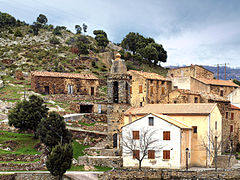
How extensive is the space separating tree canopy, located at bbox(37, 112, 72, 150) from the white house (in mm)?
8304

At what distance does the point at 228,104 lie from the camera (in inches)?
2015

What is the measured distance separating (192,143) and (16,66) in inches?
2392

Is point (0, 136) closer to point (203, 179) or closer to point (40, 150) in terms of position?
point (40, 150)

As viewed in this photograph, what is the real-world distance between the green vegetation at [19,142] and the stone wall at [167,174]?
12285mm

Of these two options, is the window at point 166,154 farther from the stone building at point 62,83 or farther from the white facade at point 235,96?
the stone building at point 62,83

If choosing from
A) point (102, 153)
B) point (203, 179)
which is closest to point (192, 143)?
point (203, 179)

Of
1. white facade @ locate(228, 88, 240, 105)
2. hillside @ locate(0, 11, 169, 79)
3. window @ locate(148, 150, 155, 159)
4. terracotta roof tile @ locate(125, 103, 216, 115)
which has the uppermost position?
hillside @ locate(0, 11, 169, 79)

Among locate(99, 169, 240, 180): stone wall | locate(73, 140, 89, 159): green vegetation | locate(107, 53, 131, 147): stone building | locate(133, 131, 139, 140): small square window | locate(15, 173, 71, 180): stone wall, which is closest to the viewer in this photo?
locate(99, 169, 240, 180): stone wall

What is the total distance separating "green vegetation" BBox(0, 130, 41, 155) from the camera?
38.0 metres

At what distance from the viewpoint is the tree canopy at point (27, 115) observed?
4116 centimetres

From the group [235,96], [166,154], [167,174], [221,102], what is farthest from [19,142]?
[235,96]

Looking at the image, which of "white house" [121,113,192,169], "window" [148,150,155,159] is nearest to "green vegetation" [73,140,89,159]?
"white house" [121,113,192,169]

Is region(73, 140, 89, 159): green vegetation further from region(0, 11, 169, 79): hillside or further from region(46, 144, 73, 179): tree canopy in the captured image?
region(0, 11, 169, 79): hillside

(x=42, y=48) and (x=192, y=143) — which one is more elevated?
(x=42, y=48)
